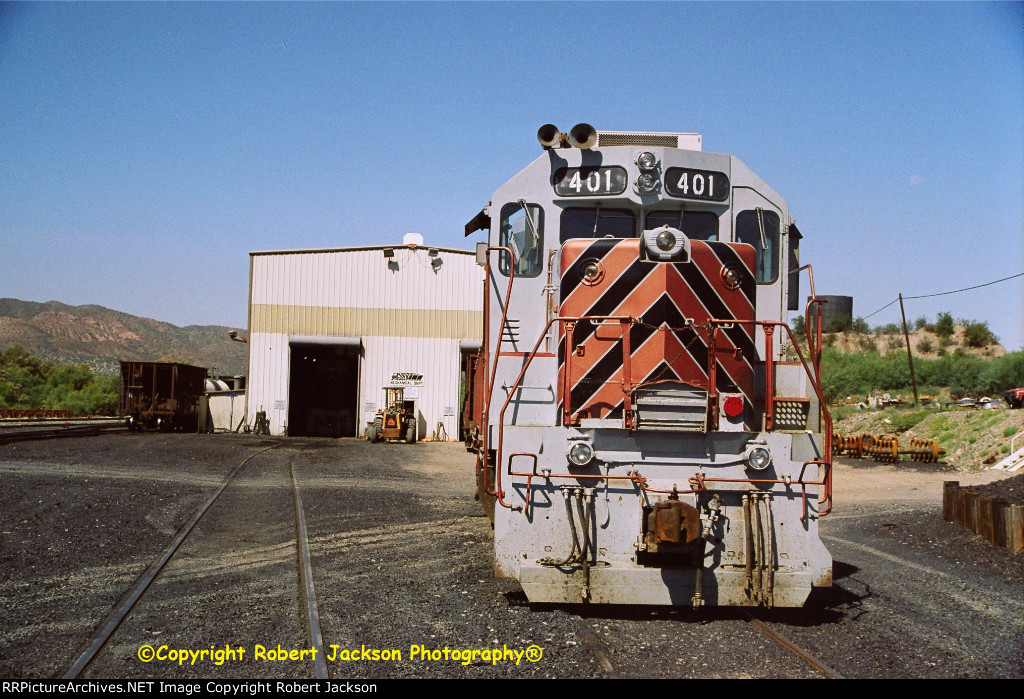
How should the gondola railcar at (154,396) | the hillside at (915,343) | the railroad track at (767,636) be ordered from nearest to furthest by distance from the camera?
the railroad track at (767,636)
the gondola railcar at (154,396)
the hillside at (915,343)

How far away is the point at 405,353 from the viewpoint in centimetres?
3070

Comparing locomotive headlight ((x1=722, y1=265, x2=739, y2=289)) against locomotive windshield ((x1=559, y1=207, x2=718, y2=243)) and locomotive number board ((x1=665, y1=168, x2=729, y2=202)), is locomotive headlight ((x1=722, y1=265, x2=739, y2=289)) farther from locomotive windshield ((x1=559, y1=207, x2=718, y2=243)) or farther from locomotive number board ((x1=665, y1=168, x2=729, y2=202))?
locomotive number board ((x1=665, y1=168, x2=729, y2=202))

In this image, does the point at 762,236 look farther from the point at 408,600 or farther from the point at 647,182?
the point at 408,600

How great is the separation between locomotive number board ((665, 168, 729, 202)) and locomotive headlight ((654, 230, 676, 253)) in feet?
2.98

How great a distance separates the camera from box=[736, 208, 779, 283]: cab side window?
268 inches

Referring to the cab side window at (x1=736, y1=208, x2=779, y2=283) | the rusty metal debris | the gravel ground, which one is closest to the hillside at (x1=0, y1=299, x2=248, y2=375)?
the rusty metal debris

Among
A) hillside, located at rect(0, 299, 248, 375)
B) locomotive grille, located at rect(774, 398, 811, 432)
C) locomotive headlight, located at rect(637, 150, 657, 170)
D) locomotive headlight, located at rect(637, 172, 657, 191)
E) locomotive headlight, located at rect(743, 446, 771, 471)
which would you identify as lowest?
locomotive headlight, located at rect(743, 446, 771, 471)

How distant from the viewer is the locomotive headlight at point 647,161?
255 inches

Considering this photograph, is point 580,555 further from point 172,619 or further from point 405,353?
point 405,353

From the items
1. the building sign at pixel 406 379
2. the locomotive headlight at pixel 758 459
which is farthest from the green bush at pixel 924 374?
the locomotive headlight at pixel 758 459

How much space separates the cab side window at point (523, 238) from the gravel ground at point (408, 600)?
271 cm

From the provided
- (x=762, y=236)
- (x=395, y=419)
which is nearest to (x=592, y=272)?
(x=762, y=236)

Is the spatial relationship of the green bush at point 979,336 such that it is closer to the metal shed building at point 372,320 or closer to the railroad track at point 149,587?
the metal shed building at point 372,320

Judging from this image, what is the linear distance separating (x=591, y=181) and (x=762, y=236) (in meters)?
1.58
